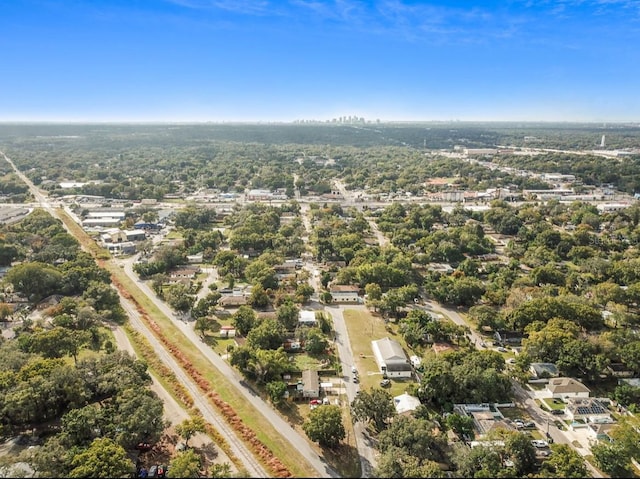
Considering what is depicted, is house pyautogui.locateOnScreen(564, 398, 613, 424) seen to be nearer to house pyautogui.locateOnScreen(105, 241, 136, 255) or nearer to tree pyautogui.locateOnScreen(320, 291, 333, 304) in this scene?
tree pyautogui.locateOnScreen(320, 291, 333, 304)

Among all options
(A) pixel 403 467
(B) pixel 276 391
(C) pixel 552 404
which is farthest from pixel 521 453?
(B) pixel 276 391

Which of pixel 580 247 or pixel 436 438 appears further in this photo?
pixel 580 247

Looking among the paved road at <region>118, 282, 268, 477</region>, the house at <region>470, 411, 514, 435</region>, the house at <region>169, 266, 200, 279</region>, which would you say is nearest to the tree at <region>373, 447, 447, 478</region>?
the house at <region>470, 411, 514, 435</region>

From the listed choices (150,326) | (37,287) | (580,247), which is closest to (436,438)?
(150,326)

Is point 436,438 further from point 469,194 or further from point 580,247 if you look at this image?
point 469,194

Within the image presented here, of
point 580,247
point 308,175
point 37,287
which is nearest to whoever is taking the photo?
point 37,287

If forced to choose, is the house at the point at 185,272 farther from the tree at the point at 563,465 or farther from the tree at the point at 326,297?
the tree at the point at 563,465

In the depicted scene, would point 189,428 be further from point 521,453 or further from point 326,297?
point 326,297
